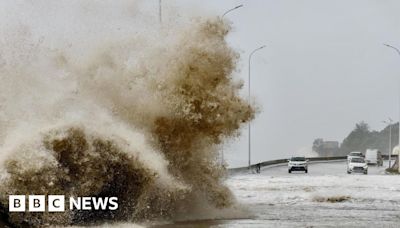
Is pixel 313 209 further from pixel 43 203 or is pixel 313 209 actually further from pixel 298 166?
pixel 298 166

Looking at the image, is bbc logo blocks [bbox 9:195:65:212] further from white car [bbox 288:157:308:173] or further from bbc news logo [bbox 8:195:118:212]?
white car [bbox 288:157:308:173]

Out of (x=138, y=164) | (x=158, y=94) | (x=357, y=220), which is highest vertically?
(x=158, y=94)

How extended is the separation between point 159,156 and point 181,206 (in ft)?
6.62

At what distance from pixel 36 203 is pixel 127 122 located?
476 cm

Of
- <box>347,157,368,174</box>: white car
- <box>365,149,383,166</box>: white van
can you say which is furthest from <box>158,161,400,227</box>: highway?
<box>365,149,383,166</box>: white van

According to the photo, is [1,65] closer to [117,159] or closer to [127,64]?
[127,64]

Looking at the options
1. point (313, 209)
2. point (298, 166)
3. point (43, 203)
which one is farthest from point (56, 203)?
point (298, 166)

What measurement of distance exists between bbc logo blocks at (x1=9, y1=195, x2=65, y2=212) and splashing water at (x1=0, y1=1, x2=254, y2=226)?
0.13m

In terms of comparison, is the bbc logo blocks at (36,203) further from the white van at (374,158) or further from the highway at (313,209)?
the white van at (374,158)

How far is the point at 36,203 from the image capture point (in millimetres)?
15773

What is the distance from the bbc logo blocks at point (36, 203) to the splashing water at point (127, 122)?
0.13 metres

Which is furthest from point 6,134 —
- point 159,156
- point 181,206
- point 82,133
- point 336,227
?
point 336,227

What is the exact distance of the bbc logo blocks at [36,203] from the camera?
51.8 ft

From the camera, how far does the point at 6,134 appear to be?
715 inches
